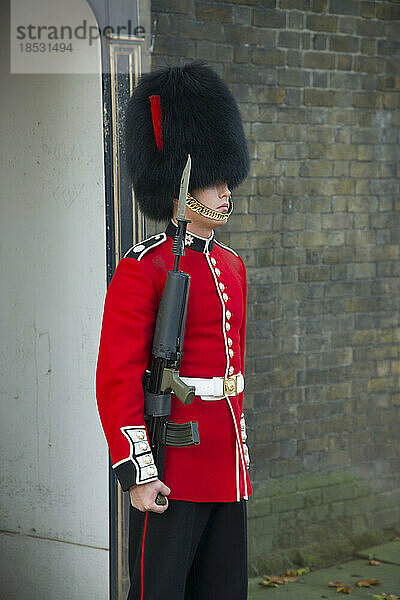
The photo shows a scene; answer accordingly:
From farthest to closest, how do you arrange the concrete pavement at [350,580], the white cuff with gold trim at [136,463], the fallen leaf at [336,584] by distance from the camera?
the fallen leaf at [336,584]
the concrete pavement at [350,580]
the white cuff with gold trim at [136,463]

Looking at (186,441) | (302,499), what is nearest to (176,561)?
(186,441)

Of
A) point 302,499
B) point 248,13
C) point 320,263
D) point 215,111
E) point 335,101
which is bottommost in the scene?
point 302,499

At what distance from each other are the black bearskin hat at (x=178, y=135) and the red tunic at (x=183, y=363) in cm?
14

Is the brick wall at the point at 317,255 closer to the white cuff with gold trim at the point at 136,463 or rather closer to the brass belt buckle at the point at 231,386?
the brass belt buckle at the point at 231,386

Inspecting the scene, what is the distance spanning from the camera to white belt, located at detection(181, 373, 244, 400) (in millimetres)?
2529

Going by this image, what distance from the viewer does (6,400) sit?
365 cm

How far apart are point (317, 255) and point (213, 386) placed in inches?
89.6

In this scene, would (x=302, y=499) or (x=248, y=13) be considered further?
(x=302, y=499)

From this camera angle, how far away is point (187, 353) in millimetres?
2539

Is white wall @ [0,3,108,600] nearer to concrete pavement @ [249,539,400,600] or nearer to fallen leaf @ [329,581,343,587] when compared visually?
concrete pavement @ [249,539,400,600]

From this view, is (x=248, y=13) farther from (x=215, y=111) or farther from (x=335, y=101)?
Result: (x=215, y=111)

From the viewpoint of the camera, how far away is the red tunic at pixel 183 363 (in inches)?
95.2

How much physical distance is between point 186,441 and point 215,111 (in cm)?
88

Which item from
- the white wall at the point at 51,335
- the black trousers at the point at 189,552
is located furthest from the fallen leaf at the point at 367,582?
the black trousers at the point at 189,552
